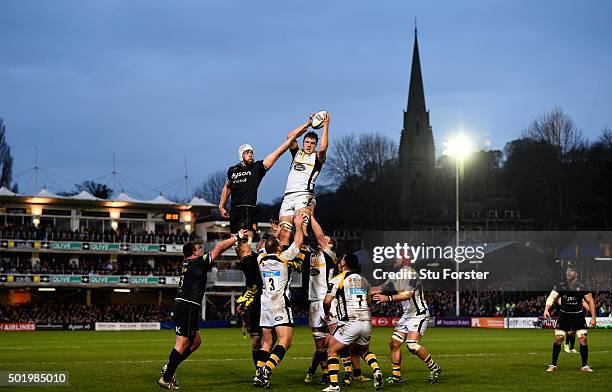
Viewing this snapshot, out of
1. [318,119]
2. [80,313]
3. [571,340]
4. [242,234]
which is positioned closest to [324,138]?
[318,119]

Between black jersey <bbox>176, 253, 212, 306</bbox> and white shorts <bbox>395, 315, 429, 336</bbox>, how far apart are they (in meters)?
4.55

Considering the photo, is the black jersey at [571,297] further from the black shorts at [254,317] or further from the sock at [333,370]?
the black shorts at [254,317]

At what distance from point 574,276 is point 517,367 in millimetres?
2736

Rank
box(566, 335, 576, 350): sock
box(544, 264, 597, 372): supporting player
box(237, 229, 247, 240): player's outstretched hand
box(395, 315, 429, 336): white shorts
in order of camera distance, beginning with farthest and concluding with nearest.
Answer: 1. box(566, 335, 576, 350): sock
2. box(544, 264, 597, 372): supporting player
3. box(395, 315, 429, 336): white shorts
4. box(237, 229, 247, 240): player's outstretched hand

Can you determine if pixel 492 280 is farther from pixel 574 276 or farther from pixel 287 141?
pixel 287 141

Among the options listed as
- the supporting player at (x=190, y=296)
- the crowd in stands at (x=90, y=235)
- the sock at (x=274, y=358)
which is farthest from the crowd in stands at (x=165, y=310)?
the sock at (x=274, y=358)

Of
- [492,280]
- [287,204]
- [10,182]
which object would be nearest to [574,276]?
[287,204]

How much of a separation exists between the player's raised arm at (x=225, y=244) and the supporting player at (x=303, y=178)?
0.81 metres

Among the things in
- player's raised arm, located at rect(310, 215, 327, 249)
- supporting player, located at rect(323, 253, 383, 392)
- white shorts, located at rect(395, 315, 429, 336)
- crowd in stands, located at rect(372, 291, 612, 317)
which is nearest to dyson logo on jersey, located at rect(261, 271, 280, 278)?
supporting player, located at rect(323, 253, 383, 392)

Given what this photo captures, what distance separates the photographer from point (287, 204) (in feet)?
56.6

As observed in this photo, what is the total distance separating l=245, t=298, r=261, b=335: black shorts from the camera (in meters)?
17.3

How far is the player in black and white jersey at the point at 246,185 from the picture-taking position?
1711 cm

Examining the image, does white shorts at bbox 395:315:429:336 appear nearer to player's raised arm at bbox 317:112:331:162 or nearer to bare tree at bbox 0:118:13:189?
player's raised arm at bbox 317:112:331:162

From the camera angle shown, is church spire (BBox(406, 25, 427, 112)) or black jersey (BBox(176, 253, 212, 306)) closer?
black jersey (BBox(176, 253, 212, 306))
